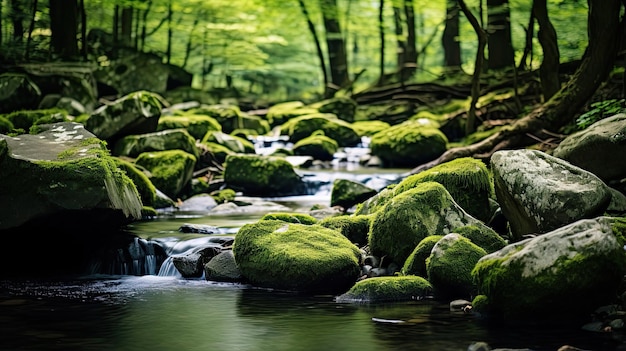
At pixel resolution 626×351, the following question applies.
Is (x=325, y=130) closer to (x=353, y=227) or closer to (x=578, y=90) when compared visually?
(x=578, y=90)

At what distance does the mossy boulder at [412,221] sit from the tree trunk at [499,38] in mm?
13056

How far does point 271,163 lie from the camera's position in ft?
48.4

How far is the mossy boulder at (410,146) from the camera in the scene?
16703 mm

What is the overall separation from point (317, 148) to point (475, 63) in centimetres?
455

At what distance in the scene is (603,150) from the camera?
865cm

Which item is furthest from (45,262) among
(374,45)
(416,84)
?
(374,45)

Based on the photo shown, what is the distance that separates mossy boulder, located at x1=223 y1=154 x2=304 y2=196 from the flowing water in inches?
237

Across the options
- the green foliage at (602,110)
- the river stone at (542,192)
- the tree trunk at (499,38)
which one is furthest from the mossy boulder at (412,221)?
the tree trunk at (499,38)

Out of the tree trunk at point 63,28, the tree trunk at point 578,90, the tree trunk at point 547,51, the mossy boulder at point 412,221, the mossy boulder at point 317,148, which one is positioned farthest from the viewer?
the tree trunk at point 63,28

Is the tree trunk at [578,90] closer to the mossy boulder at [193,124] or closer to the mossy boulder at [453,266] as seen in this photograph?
the mossy boulder at [453,266]

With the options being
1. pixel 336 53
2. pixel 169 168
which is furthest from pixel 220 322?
pixel 336 53

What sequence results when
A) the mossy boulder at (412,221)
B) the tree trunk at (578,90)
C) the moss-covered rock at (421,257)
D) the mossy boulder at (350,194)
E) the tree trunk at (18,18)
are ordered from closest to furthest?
the moss-covered rock at (421,257), the mossy boulder at (412,221), the tree trunk at (578,90), the mossy boulder at (350,194), the tree trunk at (18,18)

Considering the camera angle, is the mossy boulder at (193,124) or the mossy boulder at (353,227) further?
the mossy boulder at (193,124)

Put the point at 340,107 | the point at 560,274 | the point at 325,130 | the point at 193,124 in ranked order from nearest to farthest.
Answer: the point at 560,274, the point at 193,124, the point at 325,130, the point at 340,107
